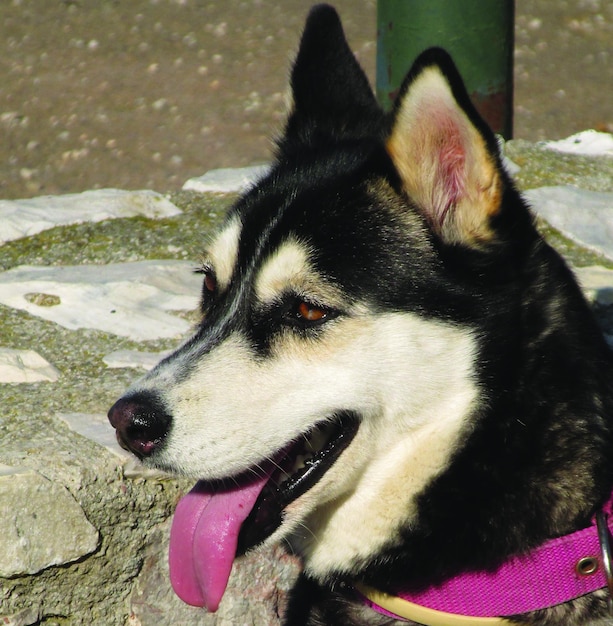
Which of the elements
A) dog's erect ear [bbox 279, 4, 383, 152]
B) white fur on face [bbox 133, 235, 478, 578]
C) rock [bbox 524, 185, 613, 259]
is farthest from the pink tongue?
rock [bbox 524, 185, 613, 259]

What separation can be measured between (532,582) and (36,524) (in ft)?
4.31

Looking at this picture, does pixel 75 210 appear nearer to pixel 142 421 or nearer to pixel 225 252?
pixel 225 252

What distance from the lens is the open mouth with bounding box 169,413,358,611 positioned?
7.66 ft

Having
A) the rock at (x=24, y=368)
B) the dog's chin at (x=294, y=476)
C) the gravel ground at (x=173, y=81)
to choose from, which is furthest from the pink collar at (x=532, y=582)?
the gravel ground at (x=173, y=81)

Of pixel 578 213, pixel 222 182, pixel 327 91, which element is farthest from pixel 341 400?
pixel 222 182

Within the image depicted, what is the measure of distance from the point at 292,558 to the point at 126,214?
1962 millimetres

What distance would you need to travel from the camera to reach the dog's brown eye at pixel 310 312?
Answer: 2352 mm

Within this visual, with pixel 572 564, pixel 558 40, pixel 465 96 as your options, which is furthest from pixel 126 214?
pixel 558 40

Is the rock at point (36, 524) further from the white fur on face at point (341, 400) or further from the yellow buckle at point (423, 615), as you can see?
the yellow buckle at point (423, 615)

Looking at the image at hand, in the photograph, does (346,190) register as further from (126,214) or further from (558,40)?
(558,40)

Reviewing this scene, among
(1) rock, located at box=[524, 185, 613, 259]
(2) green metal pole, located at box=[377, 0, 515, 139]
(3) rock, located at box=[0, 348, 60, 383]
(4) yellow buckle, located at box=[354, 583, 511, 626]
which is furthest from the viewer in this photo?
(2) green metal pole, located at box=[377, 0, 515, 139]

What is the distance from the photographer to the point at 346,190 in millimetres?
2463

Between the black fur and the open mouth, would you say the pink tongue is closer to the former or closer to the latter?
the open mouth

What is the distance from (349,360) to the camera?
229 cm
